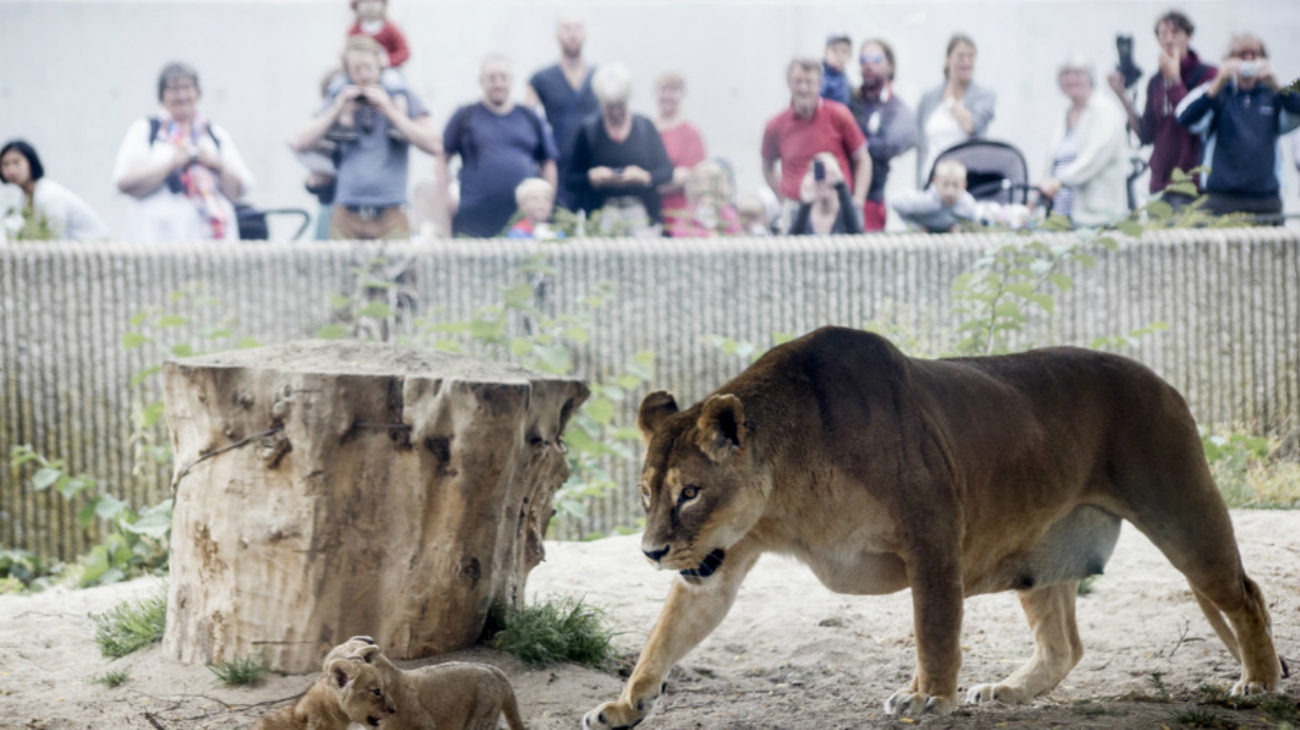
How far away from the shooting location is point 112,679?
446 centimetres

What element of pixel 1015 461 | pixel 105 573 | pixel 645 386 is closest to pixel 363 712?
pixel 1015 461

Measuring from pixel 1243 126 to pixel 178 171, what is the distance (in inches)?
306

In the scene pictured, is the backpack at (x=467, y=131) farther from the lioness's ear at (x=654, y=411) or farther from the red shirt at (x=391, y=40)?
the lioness's ear at (x=654, y=411)

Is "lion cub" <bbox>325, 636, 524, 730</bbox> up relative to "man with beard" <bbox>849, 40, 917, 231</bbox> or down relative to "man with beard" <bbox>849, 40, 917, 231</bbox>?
down

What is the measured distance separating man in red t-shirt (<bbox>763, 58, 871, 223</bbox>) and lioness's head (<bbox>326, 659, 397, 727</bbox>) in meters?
6.73

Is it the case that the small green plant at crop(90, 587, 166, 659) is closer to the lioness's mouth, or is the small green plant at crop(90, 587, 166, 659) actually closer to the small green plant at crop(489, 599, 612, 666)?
the small green plant at crop(489, 599, 612, 666)

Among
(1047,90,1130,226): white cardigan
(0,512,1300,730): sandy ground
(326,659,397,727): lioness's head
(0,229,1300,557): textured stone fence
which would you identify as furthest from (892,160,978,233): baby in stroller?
(326,659,397,727): lioness's head

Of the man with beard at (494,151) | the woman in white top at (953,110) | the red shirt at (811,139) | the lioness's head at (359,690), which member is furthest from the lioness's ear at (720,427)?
the woman in white top at (953,110)

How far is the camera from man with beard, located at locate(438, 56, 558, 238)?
9383mm

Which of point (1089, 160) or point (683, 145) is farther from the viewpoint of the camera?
point (683, 145)

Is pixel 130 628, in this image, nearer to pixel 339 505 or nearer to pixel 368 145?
pixel 339 505

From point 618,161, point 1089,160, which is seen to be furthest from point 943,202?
point 618,161

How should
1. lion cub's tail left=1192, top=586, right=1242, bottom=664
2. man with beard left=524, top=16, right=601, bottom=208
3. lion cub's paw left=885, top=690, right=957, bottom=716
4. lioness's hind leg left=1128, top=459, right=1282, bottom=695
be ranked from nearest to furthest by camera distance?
1. lion cub's paw left=885, top=690, right=957, bottom=716
2. lioness's hind leg left=1128, top=459, right=1282, bottom=695
3. lion cub's tail left=1192, top=586, right=1242, bottom=664
4. man with beard left=524, top=16, right=601, bottom=208

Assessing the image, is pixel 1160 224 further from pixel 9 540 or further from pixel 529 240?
pixel 9 540
